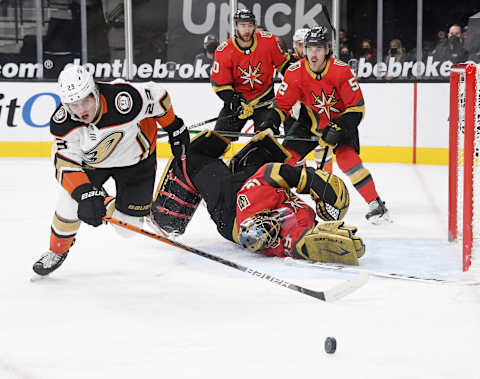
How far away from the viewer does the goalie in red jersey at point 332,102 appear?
4.28 metres

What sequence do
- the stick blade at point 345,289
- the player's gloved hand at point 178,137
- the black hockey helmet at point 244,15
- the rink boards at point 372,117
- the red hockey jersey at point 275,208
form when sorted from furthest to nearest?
the rink boards at point 372,117 → the black hockey helmet at point 244,15 → the player's gloved hand at point 178,137 → the red hockey jersey at point 275,208 → the stick blade at point 345,289

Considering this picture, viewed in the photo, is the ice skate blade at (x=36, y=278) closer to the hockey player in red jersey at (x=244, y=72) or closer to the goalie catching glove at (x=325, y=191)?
the goalie catching glove at (x=325, y=191)

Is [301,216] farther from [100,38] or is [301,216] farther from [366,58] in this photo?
[100,38]

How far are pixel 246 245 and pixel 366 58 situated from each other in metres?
4.24

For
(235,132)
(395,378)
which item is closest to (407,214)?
(235,132)

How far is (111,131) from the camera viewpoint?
3.20 m

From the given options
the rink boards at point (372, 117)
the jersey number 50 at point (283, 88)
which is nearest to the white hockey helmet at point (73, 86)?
the jersey number 50 at point (283, 88)

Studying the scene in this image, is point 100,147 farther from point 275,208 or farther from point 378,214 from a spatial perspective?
point 378,214

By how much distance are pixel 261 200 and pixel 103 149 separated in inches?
28.3

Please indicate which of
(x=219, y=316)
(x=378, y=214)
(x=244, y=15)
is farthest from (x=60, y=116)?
(x=244, y=15)

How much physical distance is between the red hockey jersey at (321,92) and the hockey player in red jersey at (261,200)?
616 mm

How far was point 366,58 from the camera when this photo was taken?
7254mm

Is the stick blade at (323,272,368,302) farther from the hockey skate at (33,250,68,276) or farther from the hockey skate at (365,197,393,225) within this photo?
the hockey skate at (365,197,393,225)

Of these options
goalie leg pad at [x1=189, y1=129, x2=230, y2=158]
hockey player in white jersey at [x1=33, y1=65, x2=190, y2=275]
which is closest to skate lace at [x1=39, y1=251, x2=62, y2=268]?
hockey player in white jersey at [x1=33, y1=65, x2=190, y2=275]
